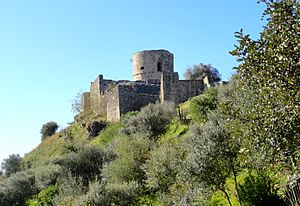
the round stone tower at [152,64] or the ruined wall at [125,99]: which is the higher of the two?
the round stone tower at [152,64]

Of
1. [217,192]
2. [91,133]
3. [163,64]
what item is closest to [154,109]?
[91,133]

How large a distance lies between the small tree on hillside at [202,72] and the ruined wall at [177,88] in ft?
21.3

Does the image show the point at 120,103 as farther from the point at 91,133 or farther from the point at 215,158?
the point at 215,158

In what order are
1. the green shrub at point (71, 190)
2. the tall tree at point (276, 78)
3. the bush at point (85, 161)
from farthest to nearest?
the bush at point (85, 161) → the green shrub at point (71, 190) → the tall tree at point (276, 78)

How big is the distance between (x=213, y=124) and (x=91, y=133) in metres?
27.6

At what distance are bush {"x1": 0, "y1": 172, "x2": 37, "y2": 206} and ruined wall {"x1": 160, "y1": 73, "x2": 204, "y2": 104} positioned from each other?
49.5 feet

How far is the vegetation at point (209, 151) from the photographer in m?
9.90

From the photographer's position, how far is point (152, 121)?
40625 millimetres

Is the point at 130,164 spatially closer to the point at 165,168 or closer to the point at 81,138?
the point at 165,168

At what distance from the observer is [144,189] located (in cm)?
2897

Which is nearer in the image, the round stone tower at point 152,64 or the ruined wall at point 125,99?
the ruined wall at point 125,99

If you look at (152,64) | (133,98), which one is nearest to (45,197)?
(133,98)

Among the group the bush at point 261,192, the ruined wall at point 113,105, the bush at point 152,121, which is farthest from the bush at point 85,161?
the bush at point 261,192

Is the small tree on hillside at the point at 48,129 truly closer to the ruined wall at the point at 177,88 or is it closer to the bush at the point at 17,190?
the bush at the point at 17,190
